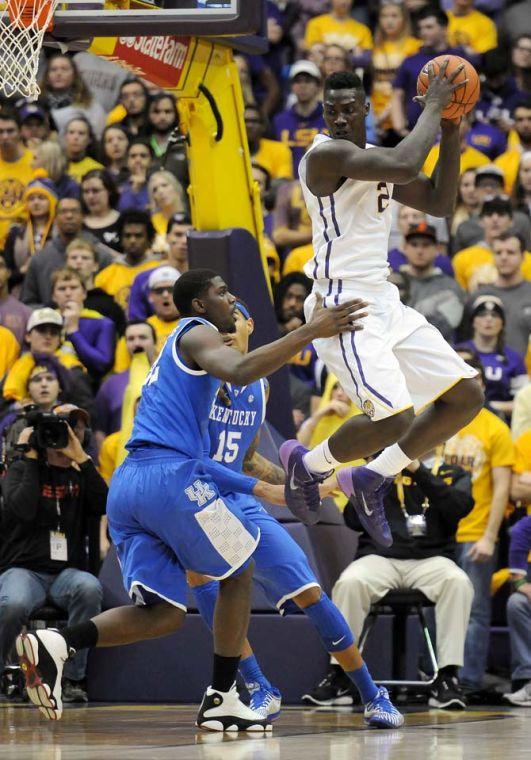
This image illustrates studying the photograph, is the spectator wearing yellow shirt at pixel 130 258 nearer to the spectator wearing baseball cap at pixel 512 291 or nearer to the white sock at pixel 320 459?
the spectator wearing baseball cap at pixel 512 291

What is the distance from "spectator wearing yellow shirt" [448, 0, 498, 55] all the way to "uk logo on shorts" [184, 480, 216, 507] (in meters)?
10.7

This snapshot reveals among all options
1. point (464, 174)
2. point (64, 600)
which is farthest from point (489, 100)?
point (64, 600)

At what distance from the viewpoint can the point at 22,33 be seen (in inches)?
342

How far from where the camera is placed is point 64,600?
10008mm

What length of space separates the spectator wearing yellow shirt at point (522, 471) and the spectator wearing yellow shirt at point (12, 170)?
20.7ft

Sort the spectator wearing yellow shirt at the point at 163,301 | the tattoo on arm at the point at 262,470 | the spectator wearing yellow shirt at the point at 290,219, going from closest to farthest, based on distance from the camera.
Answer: the tattoo on arm at the point at 262,470 < the spectator wearing yellow shirt at the point at 163,301 < the spectator wearing yellow shirt at the point at 290,219

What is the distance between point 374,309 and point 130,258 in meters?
6.71

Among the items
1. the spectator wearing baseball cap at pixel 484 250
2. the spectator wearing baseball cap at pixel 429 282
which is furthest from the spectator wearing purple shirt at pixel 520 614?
the spectator wearing baseball cap at pixel 484 250

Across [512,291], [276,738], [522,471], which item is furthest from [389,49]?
[276,738]

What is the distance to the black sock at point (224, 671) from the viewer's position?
7594 mm

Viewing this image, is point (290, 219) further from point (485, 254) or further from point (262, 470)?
point (262, 470)

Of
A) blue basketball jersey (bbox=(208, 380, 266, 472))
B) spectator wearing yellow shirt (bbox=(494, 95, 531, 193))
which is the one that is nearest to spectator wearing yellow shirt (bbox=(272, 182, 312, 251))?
spectator wearing yellow shirt (bbox=(494, 95, 531, 193))

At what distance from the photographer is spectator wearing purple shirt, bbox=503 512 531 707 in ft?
31.8

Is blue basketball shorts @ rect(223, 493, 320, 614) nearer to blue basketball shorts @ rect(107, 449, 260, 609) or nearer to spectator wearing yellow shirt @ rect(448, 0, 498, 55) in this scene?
blue basketball shorts @ rect(107, 449, 260, 609)
